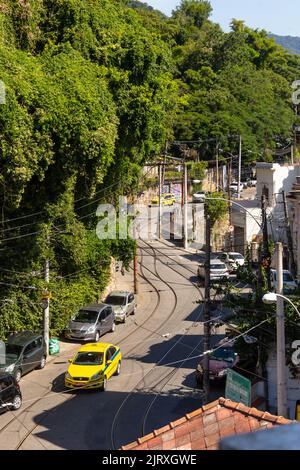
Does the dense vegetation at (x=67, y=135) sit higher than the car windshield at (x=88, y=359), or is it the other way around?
the dense vegetation at (x=67, y=135)

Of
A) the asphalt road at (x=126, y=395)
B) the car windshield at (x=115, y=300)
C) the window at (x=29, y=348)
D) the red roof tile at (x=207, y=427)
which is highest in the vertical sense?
the car windshield at (x=115, y=300)

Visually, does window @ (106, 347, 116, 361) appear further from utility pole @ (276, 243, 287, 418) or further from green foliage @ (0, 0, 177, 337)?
utility pole @ (276, 243, 287, 418)

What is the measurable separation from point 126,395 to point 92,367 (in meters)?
1.42

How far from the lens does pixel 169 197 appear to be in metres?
61.8

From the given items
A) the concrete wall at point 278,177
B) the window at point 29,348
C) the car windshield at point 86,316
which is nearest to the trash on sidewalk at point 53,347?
the car windshield at point 86,316

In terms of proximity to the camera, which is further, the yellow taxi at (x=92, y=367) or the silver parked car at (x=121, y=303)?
the silver parked car at (x=121, y=303)

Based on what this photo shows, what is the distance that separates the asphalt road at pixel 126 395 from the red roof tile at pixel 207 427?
21.9 ft

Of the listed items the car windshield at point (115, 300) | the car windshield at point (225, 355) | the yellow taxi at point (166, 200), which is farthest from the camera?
the yellow taxi at point (166, 200)

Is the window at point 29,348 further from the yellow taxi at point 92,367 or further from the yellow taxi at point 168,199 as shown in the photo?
the yellow taxi at point 168,199

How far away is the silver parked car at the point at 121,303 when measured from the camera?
103 feet

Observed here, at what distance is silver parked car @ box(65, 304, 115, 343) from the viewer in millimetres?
28125

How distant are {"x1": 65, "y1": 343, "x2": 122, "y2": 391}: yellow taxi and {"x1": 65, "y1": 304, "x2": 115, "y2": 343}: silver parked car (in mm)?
4571

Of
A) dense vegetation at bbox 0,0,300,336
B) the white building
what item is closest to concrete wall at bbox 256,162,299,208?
the white building
